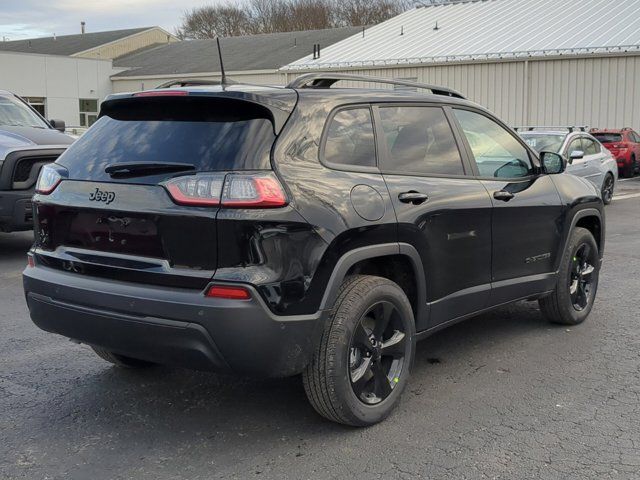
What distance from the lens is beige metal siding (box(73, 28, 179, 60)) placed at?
48.0 metres

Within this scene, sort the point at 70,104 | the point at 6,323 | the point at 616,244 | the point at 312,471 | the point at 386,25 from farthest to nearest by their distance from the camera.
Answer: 1. the point at 70,104
2. the point at 386,25
3. the point at 616,244
4. the point at 6,323
5. the point at 312,471

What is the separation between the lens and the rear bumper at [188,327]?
3.29m

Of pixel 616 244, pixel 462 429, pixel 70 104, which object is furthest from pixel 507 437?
pixel 70 104

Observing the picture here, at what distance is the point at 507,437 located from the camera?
372cm

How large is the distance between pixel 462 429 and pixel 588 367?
1419mm

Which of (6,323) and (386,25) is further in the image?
(386,25)

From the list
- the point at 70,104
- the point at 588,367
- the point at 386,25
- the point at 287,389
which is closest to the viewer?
the point at 287,389

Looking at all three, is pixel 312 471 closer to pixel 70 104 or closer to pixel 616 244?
pixel 616 244

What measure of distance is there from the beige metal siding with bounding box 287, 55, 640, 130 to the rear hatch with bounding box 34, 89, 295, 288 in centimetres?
2346

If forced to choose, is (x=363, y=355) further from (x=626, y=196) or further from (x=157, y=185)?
(x=626, y=196)

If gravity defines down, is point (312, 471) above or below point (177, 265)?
below

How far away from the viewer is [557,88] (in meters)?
25.4

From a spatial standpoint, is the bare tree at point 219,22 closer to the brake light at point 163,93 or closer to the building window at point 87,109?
the building window at point 87,109

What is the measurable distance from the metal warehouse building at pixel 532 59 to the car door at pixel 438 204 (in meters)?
21.9
